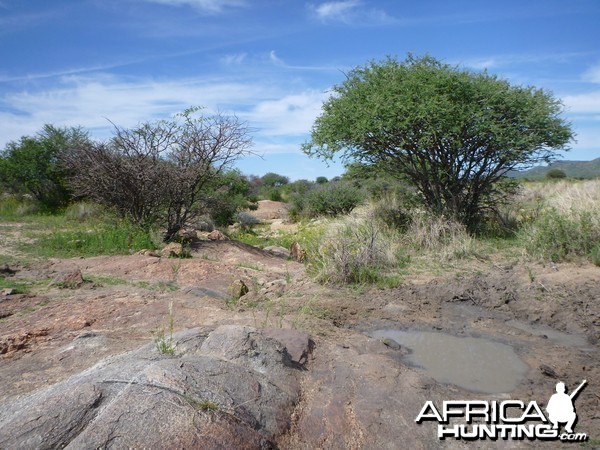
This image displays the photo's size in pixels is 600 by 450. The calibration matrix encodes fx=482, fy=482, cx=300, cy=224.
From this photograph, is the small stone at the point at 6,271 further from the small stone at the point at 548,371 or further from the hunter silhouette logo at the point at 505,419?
the small stone at the point at 548,371

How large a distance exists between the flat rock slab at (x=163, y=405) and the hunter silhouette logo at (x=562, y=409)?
6.86 feet

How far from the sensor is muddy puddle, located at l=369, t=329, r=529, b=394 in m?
4.66

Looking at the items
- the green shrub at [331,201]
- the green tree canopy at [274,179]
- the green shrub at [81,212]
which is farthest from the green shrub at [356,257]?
the green tree canopy at [274,179]

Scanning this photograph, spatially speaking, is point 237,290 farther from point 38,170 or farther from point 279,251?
point 38,170

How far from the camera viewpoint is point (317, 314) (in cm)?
624

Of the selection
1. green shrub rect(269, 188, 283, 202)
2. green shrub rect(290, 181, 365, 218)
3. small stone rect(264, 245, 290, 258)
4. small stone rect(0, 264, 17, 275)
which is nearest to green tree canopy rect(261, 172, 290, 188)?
green shrub rect(269, 188, 283, 202)

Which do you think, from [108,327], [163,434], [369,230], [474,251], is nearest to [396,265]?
[369,230]

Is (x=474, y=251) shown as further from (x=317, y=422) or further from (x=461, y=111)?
(x=317, y=422)

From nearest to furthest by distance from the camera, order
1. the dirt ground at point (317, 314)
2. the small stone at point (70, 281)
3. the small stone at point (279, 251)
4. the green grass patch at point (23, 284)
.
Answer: the dirt ground at point (317, 314) → the green grass patch at point (23, 284) → the small stone at point (70, 281) → the small stone at point (279, 251)

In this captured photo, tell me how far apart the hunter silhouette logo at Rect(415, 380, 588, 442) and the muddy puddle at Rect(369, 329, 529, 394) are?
428 mm

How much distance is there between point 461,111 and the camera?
10.1m

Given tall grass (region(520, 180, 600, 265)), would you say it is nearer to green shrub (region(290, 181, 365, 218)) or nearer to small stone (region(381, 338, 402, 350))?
small stone (region(381, 338, 402, 350))

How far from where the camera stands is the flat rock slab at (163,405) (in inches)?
113

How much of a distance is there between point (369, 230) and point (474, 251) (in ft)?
6.73
